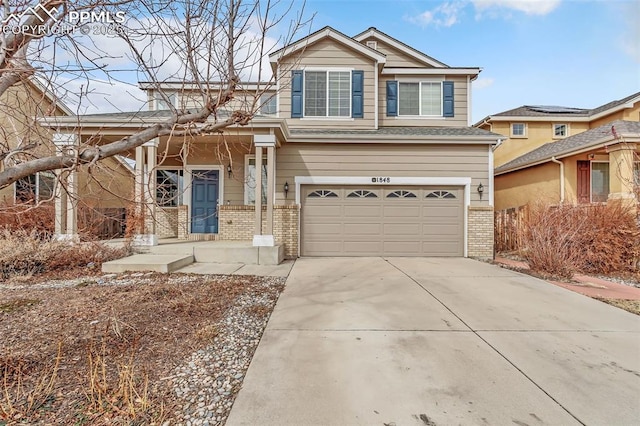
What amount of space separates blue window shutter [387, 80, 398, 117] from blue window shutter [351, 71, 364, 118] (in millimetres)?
1153

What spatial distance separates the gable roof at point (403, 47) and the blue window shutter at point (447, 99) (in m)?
1.07

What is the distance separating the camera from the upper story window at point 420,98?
10.8m

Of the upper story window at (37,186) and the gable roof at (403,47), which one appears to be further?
the gable roof at (403,47)

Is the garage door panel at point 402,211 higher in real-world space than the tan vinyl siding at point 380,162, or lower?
lower

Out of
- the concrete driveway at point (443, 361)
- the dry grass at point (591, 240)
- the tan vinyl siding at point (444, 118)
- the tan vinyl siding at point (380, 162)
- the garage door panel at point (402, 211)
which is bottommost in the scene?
the concrete driveway at point (443, 361)

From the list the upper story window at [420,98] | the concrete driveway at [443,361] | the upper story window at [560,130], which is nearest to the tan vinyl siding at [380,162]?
the upper story window at [420,98]

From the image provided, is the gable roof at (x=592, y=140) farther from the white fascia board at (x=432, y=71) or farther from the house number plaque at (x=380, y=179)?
the house number plaque at (x=380, y=179)

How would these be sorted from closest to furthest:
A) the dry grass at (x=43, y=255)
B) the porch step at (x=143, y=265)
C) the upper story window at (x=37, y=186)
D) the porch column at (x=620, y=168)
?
the upper story window at (x=37, y=186) → the dry grass at (x=43, y=255) → the porch step at (x=143, y=265) → the porch column at (x=620, y=168)

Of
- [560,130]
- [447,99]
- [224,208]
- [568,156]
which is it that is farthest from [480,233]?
[560,130]

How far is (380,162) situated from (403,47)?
524 centimetres

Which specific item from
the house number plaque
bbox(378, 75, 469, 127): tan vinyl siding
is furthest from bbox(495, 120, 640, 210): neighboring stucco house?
the house number plaque

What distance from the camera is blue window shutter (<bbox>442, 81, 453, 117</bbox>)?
35.1 feet

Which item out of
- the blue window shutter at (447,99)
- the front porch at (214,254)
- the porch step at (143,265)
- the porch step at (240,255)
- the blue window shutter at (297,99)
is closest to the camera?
the porch step at (143,265)

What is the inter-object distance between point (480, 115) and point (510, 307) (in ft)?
49.9
